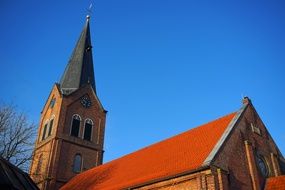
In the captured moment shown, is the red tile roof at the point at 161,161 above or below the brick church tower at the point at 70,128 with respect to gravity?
below

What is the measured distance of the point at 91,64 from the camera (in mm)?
34844

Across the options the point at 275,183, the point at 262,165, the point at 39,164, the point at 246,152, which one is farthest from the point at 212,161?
the point at 39,164

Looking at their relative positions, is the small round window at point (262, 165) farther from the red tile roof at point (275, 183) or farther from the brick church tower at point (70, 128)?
the brick church tower at point (70, 128)

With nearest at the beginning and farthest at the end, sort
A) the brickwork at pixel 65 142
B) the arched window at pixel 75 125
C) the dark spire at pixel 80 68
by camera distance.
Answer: the brickwork at pixel 65 142, the arched window at pixel 75 125, the dark spire at pixel 80 68

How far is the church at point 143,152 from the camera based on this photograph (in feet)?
50.0

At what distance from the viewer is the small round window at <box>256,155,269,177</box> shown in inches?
677

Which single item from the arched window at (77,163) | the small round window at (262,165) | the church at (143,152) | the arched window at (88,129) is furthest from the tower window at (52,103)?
the small round window at (262,165)

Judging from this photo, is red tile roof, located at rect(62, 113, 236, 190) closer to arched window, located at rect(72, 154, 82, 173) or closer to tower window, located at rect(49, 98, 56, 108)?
arched window, located at rect(72, 154, 82, 173)

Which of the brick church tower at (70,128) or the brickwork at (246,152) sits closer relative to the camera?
the brickwork at (246,152)

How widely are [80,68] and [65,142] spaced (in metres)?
8.48

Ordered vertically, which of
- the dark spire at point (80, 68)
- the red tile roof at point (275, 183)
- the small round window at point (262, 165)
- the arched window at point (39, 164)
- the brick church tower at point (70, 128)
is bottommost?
the red tile roof at point (275, 183)

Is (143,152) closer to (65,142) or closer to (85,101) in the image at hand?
(65,142)

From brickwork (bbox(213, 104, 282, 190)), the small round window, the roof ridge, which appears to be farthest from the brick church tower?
the small round window

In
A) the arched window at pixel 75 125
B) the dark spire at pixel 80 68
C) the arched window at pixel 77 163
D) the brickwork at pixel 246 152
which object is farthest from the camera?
the dark spire at pixel 80 68
